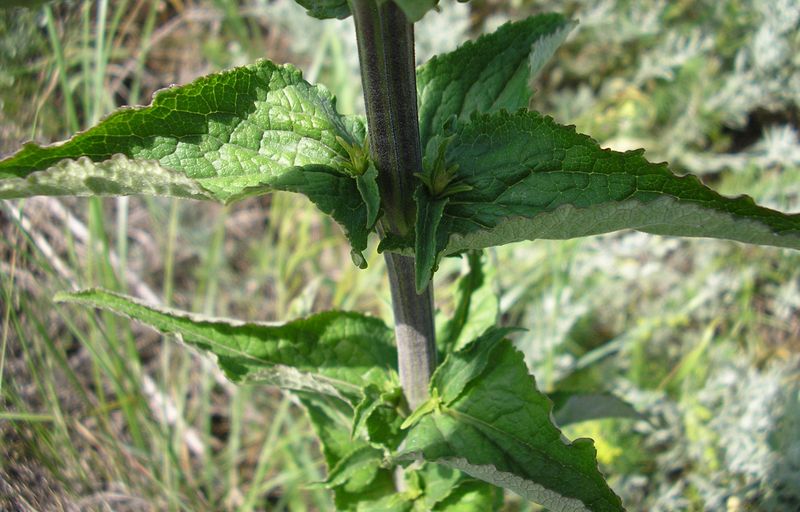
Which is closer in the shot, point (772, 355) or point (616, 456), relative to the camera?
point (616, 456)

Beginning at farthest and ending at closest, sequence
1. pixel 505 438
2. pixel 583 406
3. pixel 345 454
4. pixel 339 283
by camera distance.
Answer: pixel 339 283 → pixel 583 406 → pixel 345 454 → pixel 505 438

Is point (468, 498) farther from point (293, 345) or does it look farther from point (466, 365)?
point (293, 345)

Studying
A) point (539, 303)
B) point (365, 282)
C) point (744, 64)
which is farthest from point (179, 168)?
point (744, 64)

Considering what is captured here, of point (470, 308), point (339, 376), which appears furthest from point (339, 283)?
point (339, 376)

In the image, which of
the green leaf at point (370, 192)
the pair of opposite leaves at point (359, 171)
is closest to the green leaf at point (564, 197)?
the pair of opposite leaves at point (359, 171)

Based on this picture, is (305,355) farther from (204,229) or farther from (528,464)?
(204,229)

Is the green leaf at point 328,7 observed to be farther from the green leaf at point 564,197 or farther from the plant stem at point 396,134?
the green leaf at point 564,197

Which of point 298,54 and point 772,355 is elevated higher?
point 298,54
